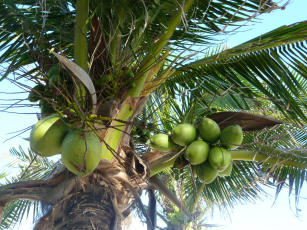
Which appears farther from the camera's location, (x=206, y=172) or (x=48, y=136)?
(x=206, y=172)

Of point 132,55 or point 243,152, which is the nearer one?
point 132,55

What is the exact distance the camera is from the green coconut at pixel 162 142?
1.95m

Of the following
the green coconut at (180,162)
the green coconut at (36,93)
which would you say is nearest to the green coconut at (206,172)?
the green coconut at (180,162)

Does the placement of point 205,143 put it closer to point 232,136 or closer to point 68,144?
point 232,136

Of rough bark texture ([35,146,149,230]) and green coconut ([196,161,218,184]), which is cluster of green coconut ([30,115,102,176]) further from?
green coconut ([196,161,218,184])

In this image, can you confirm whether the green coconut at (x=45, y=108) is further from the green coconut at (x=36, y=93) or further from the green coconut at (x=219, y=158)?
the green coconut at (x=219, y=158)

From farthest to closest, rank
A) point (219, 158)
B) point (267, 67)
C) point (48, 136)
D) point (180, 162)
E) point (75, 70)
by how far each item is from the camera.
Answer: point (267, 67) → point (180, 162) → point (219, 158) → point (48, 136) → point (75, 70)

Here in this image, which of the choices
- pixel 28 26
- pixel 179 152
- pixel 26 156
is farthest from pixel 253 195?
pixel 26 156

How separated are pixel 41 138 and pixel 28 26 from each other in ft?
2.28

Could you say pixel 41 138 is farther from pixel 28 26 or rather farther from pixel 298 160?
pixel 298 160

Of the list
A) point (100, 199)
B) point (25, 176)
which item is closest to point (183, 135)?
point (100, 199)

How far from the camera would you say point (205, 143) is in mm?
1874

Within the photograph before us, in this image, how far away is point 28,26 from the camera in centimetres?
184

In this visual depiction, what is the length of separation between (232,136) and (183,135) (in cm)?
26
